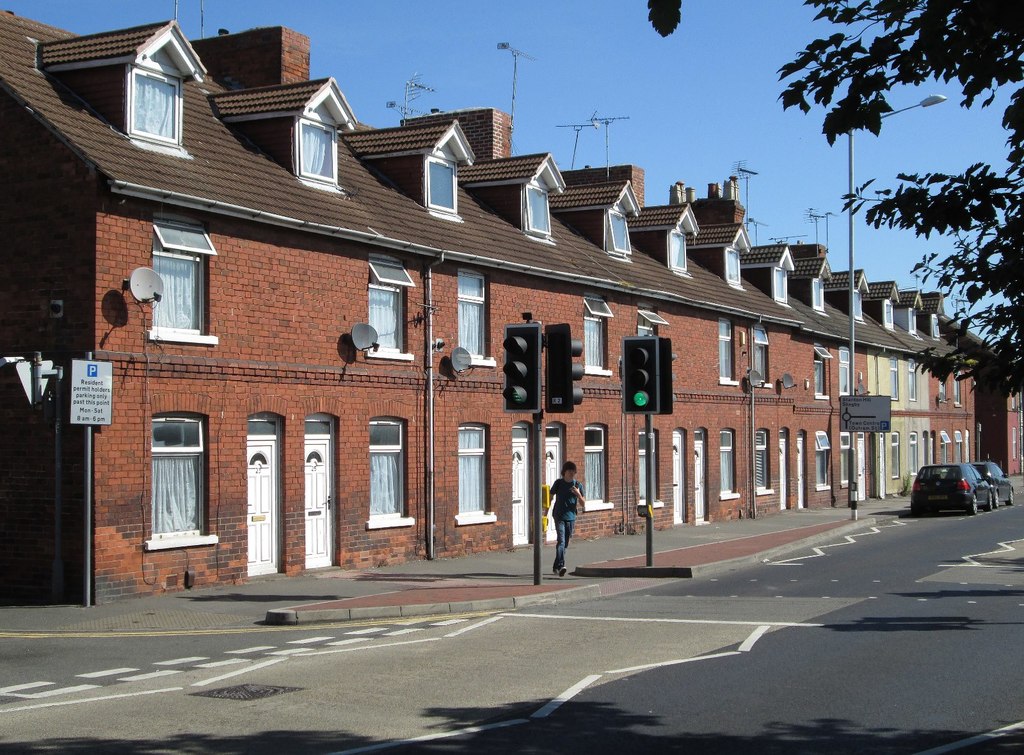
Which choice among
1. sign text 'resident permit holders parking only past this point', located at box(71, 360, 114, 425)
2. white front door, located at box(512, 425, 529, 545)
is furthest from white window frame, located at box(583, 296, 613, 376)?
sign text 'resident permit holders parking only past this point', located at box(71, 360, 114, 425)

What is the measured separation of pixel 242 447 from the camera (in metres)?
18.8

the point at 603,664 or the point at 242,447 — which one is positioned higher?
the point at 242,447

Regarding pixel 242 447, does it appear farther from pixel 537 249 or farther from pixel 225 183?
pixel 537 249

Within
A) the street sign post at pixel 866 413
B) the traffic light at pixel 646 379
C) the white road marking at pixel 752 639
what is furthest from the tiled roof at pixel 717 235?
the white road marking at pixel 752 639

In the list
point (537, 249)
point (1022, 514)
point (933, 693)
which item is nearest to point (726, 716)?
point (933, 693)

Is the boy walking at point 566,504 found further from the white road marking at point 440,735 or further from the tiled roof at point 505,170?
the white road marking at point 440,735

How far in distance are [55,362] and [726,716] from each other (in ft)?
36.9

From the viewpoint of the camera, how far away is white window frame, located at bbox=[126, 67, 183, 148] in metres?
18.4

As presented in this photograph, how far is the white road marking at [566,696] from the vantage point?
30.5 ft

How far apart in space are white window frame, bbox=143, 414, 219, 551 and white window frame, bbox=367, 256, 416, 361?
13.2 feet

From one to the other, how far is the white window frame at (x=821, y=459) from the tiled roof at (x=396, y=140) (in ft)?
73.9

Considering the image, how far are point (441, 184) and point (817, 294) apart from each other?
26.7m

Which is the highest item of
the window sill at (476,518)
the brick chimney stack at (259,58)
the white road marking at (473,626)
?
the brick chimney stack at (259,58)

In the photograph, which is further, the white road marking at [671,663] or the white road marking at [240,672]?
the white road marking at [671,663]
